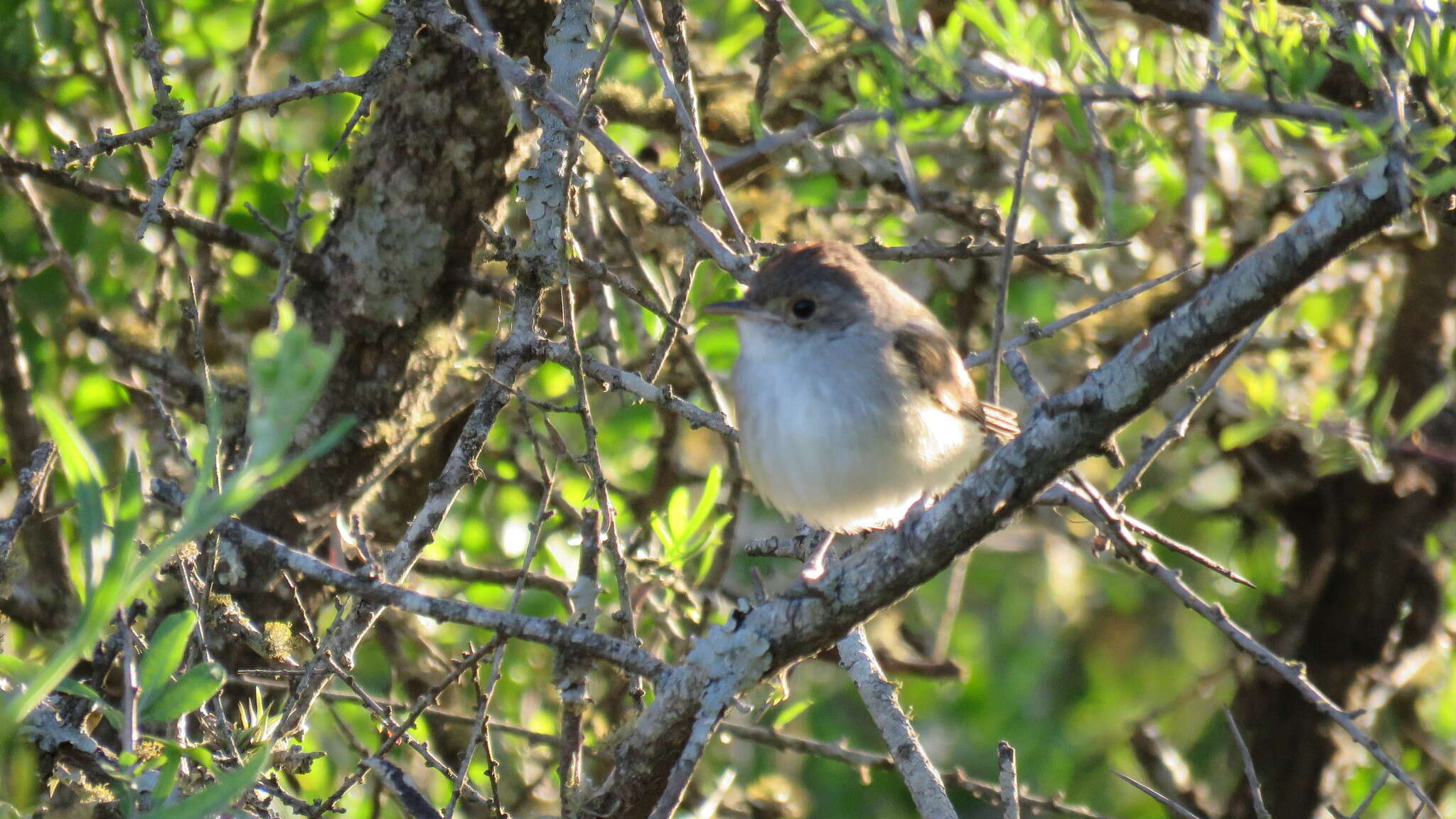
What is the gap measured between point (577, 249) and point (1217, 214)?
11.9ft

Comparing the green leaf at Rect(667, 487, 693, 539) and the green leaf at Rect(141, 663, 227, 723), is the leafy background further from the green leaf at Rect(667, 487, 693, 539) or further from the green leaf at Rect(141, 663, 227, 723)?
the green leaf at Rect(141, 663, 227, 723)

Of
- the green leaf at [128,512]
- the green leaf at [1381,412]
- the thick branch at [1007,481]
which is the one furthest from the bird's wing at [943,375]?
the green leaf at [128,512]

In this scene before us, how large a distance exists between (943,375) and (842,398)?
0.41 m

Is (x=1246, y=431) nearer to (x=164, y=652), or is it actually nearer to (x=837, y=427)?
(x=837, y=427)

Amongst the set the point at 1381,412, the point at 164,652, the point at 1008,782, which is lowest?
the point at 1008,782

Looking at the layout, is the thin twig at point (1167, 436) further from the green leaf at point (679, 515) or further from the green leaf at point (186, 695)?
the green leaf at point (186, 695)

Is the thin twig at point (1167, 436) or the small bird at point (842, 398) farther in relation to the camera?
the small bird at point (842, 398)

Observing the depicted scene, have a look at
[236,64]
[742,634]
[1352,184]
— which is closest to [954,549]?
[742,634]

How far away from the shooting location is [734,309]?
3848 millimetres

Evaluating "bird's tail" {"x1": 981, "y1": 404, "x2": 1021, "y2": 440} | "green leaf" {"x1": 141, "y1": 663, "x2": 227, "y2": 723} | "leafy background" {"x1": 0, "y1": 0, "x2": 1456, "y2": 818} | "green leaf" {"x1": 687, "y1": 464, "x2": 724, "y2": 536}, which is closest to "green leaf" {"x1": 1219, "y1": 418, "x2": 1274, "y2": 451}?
"leafy background" {"x1": 0, "y1": 0, "x2": 1456, "y2": 818}

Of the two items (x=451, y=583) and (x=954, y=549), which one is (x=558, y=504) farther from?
(x=954, y=549)

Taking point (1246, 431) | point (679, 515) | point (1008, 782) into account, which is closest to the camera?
point (1008, 782)

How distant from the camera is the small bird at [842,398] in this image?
12.0 feet

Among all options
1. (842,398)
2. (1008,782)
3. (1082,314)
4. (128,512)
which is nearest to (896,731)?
(1008,782)
